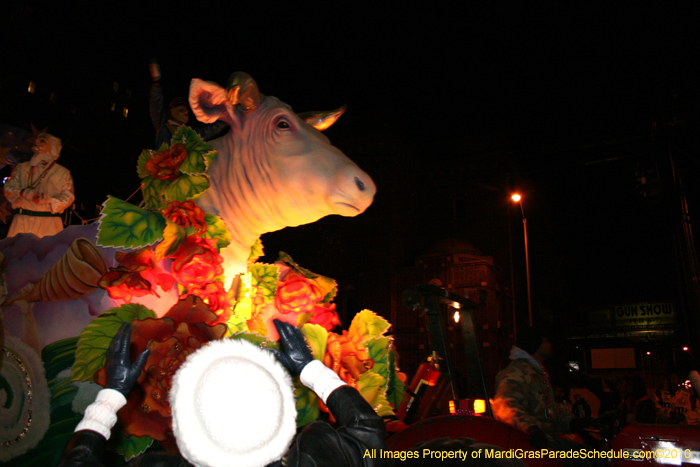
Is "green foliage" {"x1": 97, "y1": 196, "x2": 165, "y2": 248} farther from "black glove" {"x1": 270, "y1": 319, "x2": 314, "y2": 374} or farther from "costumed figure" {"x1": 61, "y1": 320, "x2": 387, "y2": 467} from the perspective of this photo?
"black glove" {"x1": 270, "y1": 319, "x2": 314, "y2": 374}

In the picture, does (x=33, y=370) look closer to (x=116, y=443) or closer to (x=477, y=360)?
(x=116, y=443)

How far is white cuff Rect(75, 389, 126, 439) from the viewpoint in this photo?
130 cm

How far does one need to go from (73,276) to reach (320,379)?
48.7 inches

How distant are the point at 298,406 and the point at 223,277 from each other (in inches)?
26.8

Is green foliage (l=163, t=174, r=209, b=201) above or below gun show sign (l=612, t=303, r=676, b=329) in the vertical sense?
below

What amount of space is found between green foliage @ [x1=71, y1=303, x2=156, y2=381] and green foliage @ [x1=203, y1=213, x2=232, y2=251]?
1.89 feet

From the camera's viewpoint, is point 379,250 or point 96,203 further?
point 379,250

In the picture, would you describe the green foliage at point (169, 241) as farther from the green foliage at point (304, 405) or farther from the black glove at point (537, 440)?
the black glove at point (537, 440)

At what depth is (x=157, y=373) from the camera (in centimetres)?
184

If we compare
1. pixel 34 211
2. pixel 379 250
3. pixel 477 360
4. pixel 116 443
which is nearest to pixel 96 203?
pixel 34 211

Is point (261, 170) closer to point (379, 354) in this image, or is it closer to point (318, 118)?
point (318, 118)

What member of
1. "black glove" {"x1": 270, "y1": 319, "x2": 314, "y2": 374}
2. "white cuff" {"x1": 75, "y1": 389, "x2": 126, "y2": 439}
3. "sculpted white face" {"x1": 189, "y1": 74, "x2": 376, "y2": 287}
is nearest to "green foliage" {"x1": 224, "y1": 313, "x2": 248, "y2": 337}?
"sculpted white face" {"x1": 189, "y1": 74, "x2": 376, "y2": 287}

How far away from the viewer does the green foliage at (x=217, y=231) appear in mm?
2418

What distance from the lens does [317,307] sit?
271cm
